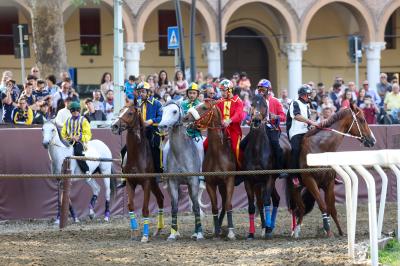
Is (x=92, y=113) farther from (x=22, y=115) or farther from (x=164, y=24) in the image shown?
(x=164, y=24)

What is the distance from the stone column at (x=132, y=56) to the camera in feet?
122

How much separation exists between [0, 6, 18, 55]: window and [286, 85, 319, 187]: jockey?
79.0ft

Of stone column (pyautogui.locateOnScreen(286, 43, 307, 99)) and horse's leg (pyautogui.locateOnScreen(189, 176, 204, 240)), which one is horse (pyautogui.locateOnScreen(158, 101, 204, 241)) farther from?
stone column (pyautogui.locateOnScreen(286, 43, 307, 99))

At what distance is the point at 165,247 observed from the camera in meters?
14.7

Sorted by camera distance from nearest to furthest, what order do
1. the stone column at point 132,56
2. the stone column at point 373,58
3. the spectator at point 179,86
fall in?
1. the spectator at point 179,86
2. the stone column at point 132,56
3. the stone column at point 373,58

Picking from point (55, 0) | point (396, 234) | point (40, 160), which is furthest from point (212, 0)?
point (396, 234)

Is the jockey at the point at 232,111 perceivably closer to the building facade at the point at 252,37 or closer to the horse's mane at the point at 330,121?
the horse's mane at the point at 330,121

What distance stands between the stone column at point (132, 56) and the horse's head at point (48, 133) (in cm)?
1743

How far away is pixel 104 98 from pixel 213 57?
14906 millimetres

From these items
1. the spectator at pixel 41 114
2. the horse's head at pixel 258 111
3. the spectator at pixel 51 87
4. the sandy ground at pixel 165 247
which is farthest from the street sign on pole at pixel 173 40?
the horse's head at pixel 258 111

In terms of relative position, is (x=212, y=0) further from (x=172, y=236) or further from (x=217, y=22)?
(x=172, y=236)

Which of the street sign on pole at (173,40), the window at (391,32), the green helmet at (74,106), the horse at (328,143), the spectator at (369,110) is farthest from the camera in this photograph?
the window at (391,32)

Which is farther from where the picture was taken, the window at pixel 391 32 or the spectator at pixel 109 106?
the window at pixel 391 32

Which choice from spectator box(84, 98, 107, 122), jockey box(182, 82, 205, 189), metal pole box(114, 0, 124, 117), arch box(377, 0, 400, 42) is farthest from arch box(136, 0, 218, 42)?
jockey box(182, 82, 205, 189)
